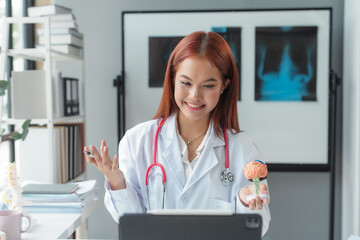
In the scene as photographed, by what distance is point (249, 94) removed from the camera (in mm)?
2369

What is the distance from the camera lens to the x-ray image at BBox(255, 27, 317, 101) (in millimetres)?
2289

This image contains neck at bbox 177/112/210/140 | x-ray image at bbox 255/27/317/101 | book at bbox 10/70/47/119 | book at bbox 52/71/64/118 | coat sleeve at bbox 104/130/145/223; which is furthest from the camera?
x-ray image at bbox 255/27/317/101

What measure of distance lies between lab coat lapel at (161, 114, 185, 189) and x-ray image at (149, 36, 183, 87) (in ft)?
3.14

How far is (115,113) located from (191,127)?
1158mm

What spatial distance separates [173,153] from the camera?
4.66 feet

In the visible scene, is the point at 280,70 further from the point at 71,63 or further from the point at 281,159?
the point at 71,63

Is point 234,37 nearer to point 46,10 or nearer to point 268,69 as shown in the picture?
point 268,69

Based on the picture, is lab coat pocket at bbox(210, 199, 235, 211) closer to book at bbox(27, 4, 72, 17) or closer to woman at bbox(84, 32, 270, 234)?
woman at bbox(84, 32, 270, 234)

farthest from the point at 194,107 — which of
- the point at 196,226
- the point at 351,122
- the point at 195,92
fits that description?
the point at 351,122

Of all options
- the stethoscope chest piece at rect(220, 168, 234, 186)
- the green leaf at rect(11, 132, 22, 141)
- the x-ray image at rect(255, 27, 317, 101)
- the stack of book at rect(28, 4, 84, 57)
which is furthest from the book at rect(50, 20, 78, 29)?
the stethoscope chest piece at rect(220, 168, 234, 186)

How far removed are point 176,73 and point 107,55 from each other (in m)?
1.29

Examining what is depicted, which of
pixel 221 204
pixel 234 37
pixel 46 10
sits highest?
pixel 46 10

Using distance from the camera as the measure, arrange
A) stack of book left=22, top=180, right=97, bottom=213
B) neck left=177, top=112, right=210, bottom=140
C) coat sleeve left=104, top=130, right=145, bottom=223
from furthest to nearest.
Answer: stack of book left=22, top=180, right=97, bottom=213, neck left=177, top=112, right=210, bottom=140, coat sleeve left=104, top=130, right=145, bottom=223

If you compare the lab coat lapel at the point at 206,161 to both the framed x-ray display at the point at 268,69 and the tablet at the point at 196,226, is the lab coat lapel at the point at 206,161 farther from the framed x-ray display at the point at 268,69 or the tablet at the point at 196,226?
the framed x-ray display at the point at 268,69
